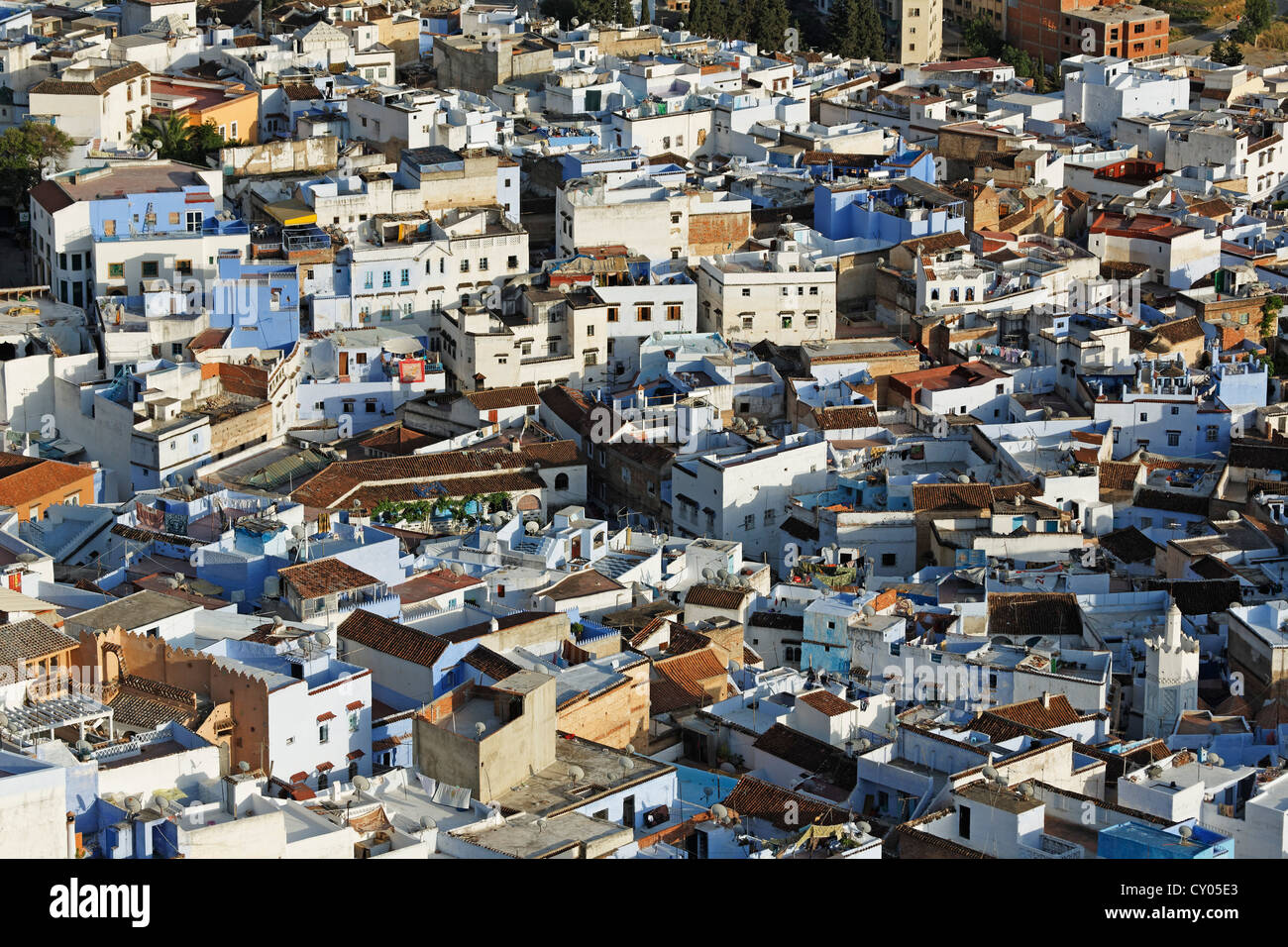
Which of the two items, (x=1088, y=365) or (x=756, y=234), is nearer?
(x=1088, y=365)

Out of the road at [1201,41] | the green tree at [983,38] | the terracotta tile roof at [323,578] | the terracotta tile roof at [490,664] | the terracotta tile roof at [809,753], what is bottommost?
the terracotta tile roof at [809,753]

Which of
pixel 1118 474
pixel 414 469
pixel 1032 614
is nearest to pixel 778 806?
pixel 1032 614

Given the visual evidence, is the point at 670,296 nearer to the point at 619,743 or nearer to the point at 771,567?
the point at 771,567

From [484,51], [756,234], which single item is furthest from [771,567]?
[484,51]

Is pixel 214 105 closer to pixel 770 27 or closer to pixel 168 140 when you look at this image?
pixel 168 140

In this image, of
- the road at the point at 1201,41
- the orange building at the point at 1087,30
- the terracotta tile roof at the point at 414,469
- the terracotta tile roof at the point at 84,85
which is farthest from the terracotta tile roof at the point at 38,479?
the road at the point at 1201,41

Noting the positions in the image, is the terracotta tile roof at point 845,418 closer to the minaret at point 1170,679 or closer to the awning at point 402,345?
the awning at point 402,345

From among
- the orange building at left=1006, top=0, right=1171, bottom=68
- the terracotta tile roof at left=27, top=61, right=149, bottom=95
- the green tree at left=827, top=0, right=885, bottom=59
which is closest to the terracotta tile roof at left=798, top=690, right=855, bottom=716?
the terracotta tile roof at left=27, top=61, right=149, bottom=95
